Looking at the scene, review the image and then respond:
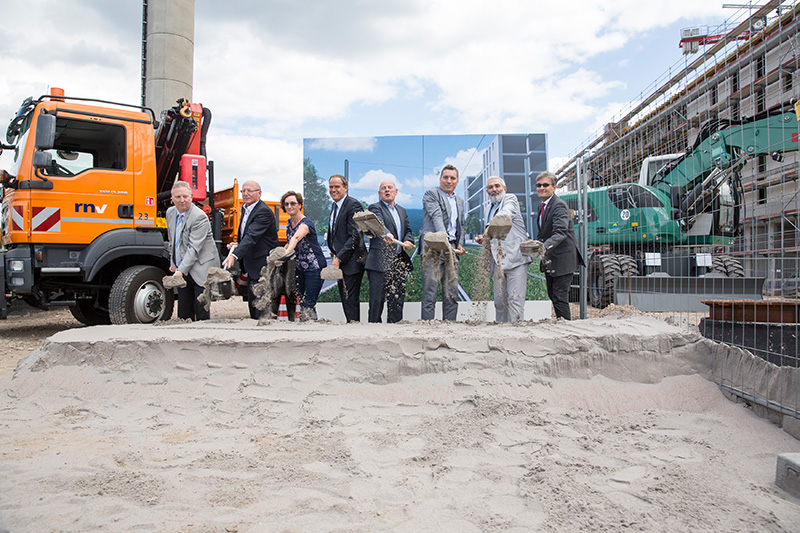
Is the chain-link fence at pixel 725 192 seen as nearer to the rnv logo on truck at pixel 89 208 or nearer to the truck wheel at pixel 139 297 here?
the truck wheel at pixel 139 297

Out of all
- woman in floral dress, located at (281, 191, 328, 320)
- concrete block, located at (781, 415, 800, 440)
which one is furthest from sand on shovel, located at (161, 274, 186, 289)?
concrete block, located at (781, 415, 800, 440)

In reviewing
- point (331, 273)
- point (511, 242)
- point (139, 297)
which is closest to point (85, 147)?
point (139, 297)

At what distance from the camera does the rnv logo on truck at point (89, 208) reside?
577 cm

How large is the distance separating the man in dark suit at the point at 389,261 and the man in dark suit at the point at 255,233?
3.36 feet

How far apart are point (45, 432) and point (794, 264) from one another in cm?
458

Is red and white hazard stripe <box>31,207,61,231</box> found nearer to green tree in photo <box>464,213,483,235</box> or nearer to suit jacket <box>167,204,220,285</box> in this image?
suit jacket <box>167,204,220,285</box>

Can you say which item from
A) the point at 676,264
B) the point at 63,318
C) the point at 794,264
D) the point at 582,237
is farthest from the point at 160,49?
the point at 794,264

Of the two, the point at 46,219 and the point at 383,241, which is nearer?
the point at 383,241

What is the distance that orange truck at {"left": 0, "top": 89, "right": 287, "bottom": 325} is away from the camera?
5.64 m

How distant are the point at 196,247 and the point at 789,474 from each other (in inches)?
175

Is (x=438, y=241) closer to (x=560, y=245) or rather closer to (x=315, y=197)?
(x=560, y=245)

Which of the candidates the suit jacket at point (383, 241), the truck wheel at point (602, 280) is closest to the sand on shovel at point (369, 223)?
the suit jacket at point (383, 241)

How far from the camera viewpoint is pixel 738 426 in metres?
2.72

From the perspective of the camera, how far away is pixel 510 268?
473 centimetres
